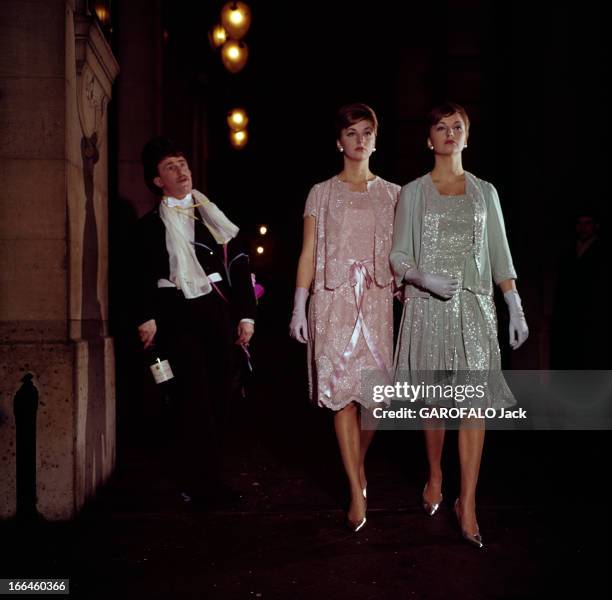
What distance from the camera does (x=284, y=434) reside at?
8.63 m

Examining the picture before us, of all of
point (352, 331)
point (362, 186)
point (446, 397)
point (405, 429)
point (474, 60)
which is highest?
point (474, 60)

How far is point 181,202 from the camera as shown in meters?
5.68

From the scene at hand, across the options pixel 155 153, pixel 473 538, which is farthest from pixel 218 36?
pixel 473 538

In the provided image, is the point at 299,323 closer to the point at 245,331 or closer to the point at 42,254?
the point at 245,331

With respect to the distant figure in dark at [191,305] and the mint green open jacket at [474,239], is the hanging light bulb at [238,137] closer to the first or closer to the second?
the distant figure in dark at [191,305]

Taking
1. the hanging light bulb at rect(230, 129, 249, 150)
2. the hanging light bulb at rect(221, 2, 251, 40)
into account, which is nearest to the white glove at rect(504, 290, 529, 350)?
the hanging light bulb at rect(221, 2, 251, 40)

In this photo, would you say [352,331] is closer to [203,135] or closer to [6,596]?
[6,596]

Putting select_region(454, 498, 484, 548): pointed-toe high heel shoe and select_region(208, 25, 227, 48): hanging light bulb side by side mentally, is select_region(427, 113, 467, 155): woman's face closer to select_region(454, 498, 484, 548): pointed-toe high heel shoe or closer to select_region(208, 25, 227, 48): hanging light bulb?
select_region(454, 498, 484, 548): pointed-toe high heel shoe

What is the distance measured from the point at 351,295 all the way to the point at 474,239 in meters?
0.86

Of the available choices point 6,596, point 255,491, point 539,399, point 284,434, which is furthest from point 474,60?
point 6,596

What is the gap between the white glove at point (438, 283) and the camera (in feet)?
15.4

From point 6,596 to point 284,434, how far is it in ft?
16.5

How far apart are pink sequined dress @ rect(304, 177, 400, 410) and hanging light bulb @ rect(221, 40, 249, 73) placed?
12024mm

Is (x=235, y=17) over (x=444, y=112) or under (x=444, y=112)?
over
